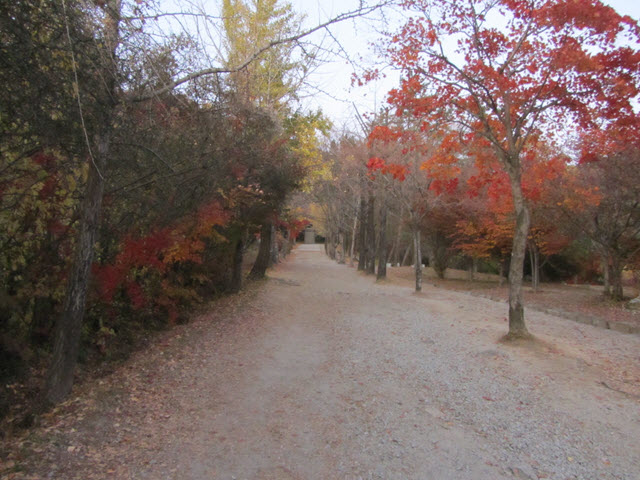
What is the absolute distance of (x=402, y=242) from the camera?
1526 inches

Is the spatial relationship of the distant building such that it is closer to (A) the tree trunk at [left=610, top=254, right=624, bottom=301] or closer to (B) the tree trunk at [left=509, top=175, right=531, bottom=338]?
(A) the tree trunk at [left=610, top=254, right=624, bottom=301]

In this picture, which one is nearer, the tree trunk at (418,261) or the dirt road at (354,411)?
the dirt road at (354,411)

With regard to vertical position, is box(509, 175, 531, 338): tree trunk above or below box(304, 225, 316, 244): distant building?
below

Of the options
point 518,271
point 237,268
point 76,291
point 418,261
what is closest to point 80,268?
point 76,291

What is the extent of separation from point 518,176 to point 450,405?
4976mm

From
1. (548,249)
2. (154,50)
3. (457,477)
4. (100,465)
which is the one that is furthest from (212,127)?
(548,249)

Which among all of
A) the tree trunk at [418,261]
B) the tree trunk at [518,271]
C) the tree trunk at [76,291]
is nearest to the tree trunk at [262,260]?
the tree trunk at [418,261]

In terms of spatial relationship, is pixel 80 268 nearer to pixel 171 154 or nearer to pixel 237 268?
pixel 171 154

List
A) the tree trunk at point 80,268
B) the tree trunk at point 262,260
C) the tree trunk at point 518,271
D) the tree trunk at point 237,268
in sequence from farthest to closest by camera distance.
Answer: the tree trunk at point 262,260
the tree trunk at point 237,268
the tree trunk at point 518,271
the tree trunk at point 80,268

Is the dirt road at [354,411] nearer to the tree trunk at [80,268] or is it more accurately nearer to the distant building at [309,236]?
the tree trunk at [80,268]

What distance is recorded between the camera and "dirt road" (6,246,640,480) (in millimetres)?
3850

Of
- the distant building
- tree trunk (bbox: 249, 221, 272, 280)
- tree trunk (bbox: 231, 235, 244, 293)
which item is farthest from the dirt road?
the distant building

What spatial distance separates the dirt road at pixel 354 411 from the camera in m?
3.85

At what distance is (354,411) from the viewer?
5031 mm
